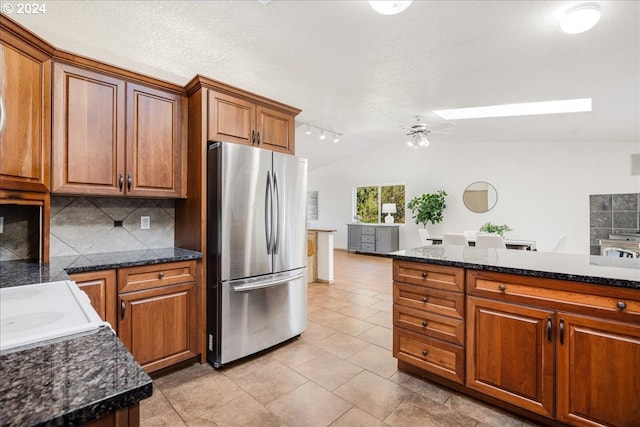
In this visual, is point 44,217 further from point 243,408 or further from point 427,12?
point 427,12

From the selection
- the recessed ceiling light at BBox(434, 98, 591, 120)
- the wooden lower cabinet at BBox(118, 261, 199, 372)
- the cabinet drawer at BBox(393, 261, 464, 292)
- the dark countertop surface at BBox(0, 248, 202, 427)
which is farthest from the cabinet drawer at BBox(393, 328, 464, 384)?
the recessed ceiling light at BBox(434, 98, 591, 120)

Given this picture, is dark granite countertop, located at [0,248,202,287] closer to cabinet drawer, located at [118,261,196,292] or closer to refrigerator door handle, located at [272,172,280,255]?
cabinet drawer, located at [118,261,196,292]

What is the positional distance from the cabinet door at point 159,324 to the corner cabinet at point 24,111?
918 millimetres

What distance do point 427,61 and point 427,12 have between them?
2.37ft

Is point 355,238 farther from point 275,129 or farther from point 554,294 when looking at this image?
point 554,294

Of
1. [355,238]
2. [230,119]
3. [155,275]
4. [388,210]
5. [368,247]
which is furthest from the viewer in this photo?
[355,238]

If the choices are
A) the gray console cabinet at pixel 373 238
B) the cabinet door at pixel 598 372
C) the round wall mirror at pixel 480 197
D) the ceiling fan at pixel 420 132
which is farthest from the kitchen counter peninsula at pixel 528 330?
the gray console cabinet at pixel 373 238

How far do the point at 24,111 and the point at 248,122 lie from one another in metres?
1.43

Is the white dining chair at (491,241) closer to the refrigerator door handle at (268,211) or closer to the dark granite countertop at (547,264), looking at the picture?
the dark granite countertop at (547,264)

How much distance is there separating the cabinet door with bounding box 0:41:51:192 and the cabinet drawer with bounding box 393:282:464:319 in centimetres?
247

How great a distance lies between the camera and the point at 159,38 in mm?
2219

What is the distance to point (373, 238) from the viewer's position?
8141 millimetres

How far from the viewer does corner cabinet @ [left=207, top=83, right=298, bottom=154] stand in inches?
96.1

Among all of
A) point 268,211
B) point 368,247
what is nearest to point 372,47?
point 268,211
